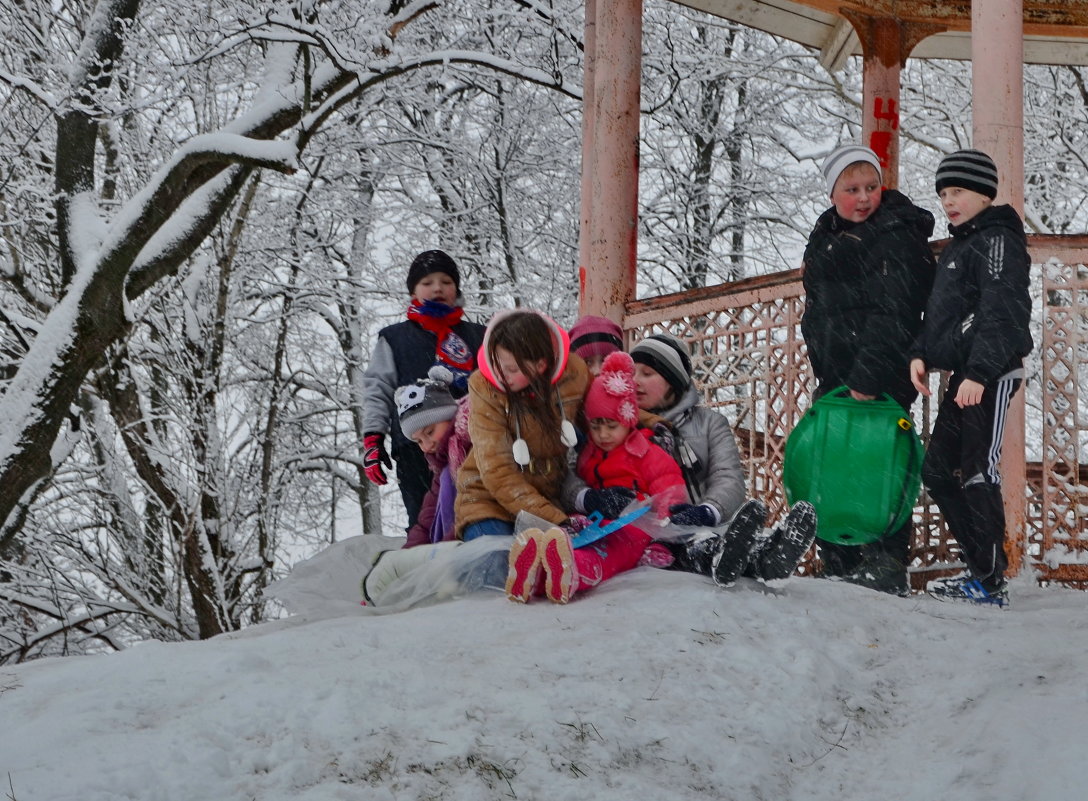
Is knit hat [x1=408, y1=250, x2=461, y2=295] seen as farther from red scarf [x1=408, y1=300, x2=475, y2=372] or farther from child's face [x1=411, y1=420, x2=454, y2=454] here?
child's face [x1=411, y1=420, x2=454, y2=454]

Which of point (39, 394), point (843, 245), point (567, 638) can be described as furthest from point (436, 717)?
point (39, 394)

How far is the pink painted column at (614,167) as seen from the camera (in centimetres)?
661

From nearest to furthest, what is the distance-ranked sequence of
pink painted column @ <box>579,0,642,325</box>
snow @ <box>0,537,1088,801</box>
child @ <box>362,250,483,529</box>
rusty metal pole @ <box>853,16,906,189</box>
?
snow @ <box>0,537,1088,801</box>
child @ <box>362,250,483,529</box>
pink painted column @ <box>579,0,642,325</box>
rusty metal pole @ <box>853,16,906,189</box>

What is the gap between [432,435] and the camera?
4586 millimetres

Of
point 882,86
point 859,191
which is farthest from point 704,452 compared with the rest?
point 882,86

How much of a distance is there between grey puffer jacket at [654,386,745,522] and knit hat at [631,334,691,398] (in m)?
0.06

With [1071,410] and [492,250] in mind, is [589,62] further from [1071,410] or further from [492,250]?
[492,250]

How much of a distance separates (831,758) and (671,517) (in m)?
1.35

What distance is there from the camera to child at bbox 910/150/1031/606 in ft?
13.8

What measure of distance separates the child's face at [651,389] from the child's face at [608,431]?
374 mm

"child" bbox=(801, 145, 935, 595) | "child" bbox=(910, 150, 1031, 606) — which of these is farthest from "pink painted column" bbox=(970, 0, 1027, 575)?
"child" bbox=(910, 150, 1031, 606)

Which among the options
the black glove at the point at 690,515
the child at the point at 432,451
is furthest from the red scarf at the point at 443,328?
the black glove at the point at 690,515

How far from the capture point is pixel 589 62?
7680 mm

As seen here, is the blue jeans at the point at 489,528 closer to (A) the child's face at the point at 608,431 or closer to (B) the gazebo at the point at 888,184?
(A) the child's face at the point at 608,431
